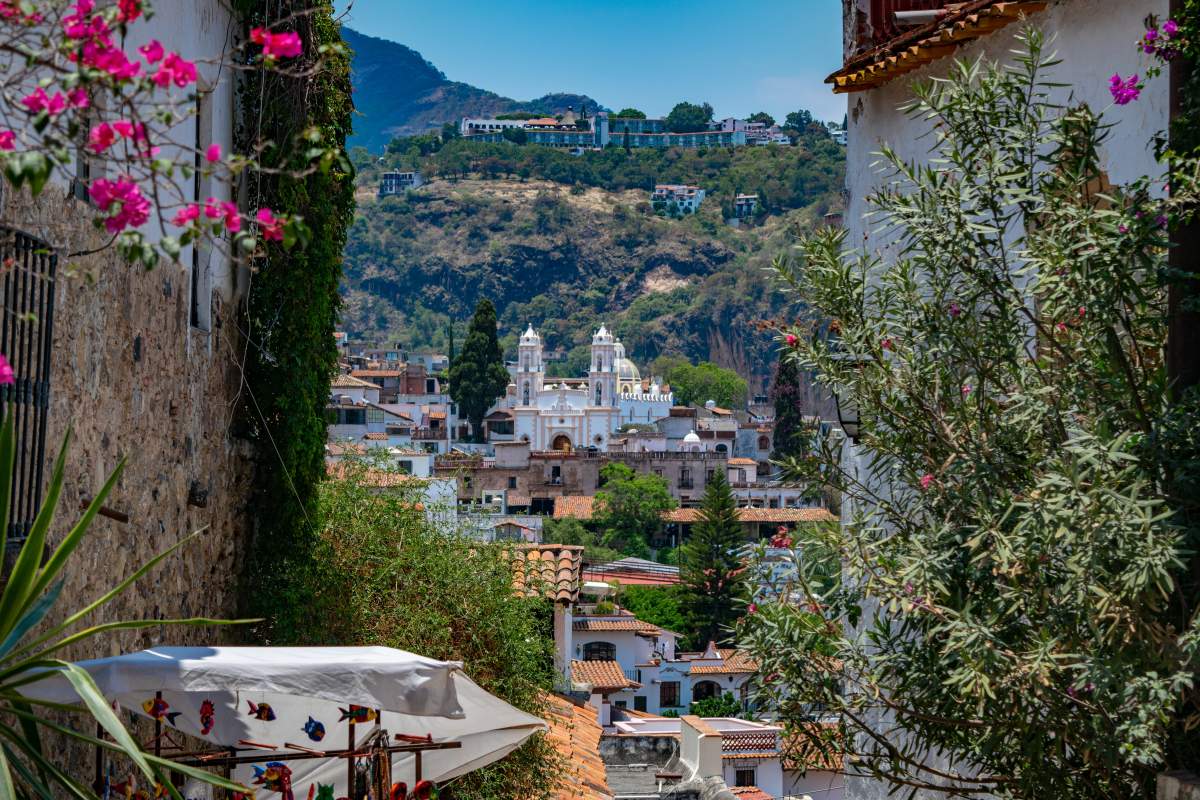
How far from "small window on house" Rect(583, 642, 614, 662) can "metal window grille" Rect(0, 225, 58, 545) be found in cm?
4419

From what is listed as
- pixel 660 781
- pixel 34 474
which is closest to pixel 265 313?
pixel 34 474

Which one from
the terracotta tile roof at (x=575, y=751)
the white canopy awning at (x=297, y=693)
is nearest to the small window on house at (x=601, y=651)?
the terracotta tile roof at (x=575, y=751)

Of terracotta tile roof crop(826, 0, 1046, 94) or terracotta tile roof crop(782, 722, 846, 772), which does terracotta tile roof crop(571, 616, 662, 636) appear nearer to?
terracotta tile roof crop(826, 0, 1046, 94)

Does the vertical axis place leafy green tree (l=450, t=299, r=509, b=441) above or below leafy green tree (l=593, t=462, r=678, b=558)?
above

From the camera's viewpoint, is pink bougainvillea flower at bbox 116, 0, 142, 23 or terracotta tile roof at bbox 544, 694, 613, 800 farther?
terracotta tile roof at bbox 544, 694, 613, 800

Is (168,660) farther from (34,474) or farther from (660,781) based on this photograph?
(660,781)

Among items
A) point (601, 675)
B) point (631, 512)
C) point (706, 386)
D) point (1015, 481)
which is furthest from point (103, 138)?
point (706, 386)

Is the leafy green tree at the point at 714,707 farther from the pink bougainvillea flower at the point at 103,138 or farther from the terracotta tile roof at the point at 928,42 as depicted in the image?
the pink bougainvillea flower at the point at 103,138

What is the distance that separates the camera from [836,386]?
20.0ft

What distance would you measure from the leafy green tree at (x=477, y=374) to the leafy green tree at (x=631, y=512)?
16328 millimetres

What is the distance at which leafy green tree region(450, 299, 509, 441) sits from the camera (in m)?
106

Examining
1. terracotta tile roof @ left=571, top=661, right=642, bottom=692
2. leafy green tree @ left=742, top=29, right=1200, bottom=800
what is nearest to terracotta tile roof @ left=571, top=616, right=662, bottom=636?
terracotta tile roof @ left=571, top=661, right=642, bottom=692

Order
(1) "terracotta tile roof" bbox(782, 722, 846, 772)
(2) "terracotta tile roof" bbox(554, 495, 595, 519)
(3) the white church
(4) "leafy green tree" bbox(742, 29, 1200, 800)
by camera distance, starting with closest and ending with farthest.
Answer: (4) "leafy green tree" bbox(742, 29, 1200, 800)
(1) "terracotta tile roof" bbox(782, 722, 846, 772)
(2) "terracotta tile roof" bbox(554, 495, 595, 519)
(3) the white church

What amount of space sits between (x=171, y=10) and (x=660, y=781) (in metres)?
16.5
